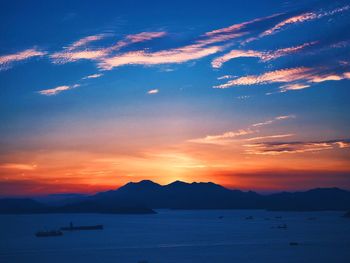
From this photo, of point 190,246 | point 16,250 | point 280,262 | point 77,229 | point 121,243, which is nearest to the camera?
point 280,262

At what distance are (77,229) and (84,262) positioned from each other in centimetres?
7702

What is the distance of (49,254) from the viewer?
71500 millimetres

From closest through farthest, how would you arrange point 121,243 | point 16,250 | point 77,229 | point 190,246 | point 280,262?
point 280,262 < point 16,250 < point 190,246 < point 121,243 < point 77,229

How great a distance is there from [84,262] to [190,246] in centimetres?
2500

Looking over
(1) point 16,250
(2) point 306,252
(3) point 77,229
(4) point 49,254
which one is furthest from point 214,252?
(3) point 77,229

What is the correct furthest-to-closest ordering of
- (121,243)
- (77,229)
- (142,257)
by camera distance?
(77,229)
(121,243)
(142,257)

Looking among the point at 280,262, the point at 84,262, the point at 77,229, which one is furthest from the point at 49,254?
the point at 77,229

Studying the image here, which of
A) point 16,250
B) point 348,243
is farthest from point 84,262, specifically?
point 348,243

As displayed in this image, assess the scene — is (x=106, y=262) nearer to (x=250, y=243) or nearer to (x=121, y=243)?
(x=121, y=243)

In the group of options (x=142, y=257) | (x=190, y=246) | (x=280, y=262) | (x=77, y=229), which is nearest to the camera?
(x=280, y=262)

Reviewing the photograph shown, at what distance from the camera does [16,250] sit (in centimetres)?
7556

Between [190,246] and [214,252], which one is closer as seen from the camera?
[214,252]

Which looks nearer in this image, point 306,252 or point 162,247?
point 306,252

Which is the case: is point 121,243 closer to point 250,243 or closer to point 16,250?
point 16,250
